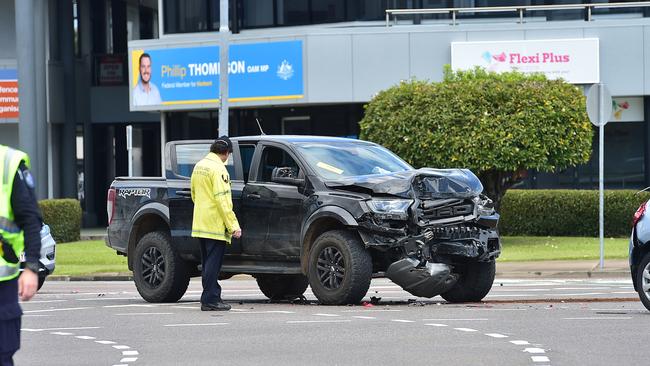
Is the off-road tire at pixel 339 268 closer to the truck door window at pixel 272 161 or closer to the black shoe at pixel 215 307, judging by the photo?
the black shoe at pixel 215 307

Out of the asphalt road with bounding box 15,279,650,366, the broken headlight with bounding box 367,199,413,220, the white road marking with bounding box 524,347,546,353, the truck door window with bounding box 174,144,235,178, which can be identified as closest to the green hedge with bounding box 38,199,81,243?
the asphalt road with bounding box 15,279,650,366

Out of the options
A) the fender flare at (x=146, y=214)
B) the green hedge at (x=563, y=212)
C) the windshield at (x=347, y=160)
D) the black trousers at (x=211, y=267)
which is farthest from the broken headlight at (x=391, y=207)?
the green hedge at (x=563, y=212)

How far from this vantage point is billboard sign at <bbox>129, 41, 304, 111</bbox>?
1405 inches

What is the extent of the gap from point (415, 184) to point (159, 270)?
3.59m

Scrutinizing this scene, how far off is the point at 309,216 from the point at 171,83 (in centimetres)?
2265

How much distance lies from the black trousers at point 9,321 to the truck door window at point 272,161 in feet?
29.9

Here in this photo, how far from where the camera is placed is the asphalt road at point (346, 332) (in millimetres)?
10586

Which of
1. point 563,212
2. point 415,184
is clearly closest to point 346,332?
point 415,184

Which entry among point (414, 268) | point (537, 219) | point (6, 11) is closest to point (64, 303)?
point (414, 268)

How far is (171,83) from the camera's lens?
123ft

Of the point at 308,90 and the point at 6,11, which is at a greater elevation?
the point at 6,11

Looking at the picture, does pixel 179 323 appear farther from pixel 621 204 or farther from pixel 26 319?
pixel 621 204

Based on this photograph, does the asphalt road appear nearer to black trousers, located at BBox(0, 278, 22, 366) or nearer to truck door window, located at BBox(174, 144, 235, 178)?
truck door window, located at BBox(174, 144, 235, 178)

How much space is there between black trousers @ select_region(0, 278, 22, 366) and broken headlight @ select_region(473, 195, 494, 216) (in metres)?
8.88
